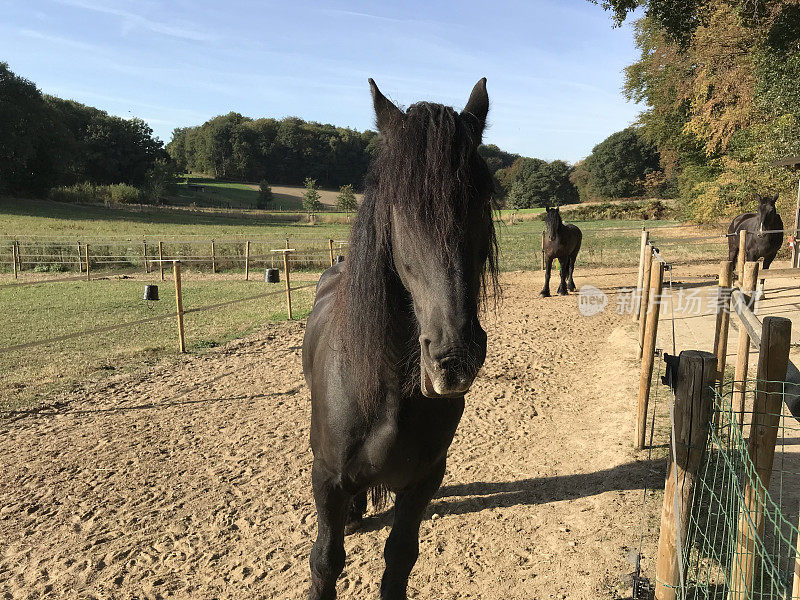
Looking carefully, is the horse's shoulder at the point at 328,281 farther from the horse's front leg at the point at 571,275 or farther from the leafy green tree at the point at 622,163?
the leafy green tree at the point at 622,163

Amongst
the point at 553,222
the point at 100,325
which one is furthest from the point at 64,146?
the point at 553,222

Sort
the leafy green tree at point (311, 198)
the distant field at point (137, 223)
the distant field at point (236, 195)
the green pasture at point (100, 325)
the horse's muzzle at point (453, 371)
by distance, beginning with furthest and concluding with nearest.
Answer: the distant field at point (236, 195) < the leafy green tree at point (311, 198) < the distant field at point (137, 223) < the green pasture at point (100, 325) < the horse's muzzle at point (453, 371)

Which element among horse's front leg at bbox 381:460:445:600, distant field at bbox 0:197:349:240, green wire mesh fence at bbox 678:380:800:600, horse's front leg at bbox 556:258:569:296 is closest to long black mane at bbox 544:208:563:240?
horse's front leg at bbox 556:258:569:296

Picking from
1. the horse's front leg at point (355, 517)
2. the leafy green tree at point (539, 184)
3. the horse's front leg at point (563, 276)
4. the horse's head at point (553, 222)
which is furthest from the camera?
the leafy green tree at point (539, 184)

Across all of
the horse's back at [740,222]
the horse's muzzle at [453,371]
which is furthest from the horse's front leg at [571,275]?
the horse's muzzle at [453,371]

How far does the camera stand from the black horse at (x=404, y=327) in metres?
1.39

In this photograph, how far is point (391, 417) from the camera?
1915 mm

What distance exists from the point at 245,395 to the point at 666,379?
505 cm

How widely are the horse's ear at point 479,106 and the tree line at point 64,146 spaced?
55.0m

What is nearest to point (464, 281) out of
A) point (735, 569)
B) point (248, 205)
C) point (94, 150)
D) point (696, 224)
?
point (735, 569)

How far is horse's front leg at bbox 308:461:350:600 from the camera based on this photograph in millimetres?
2232

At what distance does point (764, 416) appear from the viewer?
1917 mm

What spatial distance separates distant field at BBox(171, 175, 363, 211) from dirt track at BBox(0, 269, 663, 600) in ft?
162

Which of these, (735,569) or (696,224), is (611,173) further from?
(735,569)
